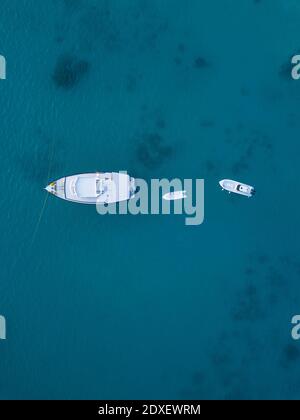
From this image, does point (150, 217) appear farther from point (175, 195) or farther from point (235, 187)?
point (235, 187)

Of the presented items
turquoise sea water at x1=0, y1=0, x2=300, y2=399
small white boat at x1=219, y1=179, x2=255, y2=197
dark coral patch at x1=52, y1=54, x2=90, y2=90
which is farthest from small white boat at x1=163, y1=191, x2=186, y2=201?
dark coral patch at x1=52, y1=54, x2=90, y2=90

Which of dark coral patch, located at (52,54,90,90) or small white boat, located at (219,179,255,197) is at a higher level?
dark coral patch, located at (52,54,90,90)

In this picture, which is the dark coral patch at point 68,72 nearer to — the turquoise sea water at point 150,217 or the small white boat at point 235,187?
the turquoise sea water at point 150,217

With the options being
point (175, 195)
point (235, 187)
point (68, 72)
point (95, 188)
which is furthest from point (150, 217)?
point (68, 72)

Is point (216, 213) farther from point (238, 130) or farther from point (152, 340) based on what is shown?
point (152, 340)

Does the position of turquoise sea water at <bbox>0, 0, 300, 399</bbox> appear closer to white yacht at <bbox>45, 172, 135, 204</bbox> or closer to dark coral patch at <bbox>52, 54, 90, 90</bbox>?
dark coral patch at <bbox>52, 54, 90, 90</bbox>

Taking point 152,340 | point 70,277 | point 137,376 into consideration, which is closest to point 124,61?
point 70,277

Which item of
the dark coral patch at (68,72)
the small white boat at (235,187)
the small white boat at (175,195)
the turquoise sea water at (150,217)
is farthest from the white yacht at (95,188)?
the dark coral patch at (68,72)
